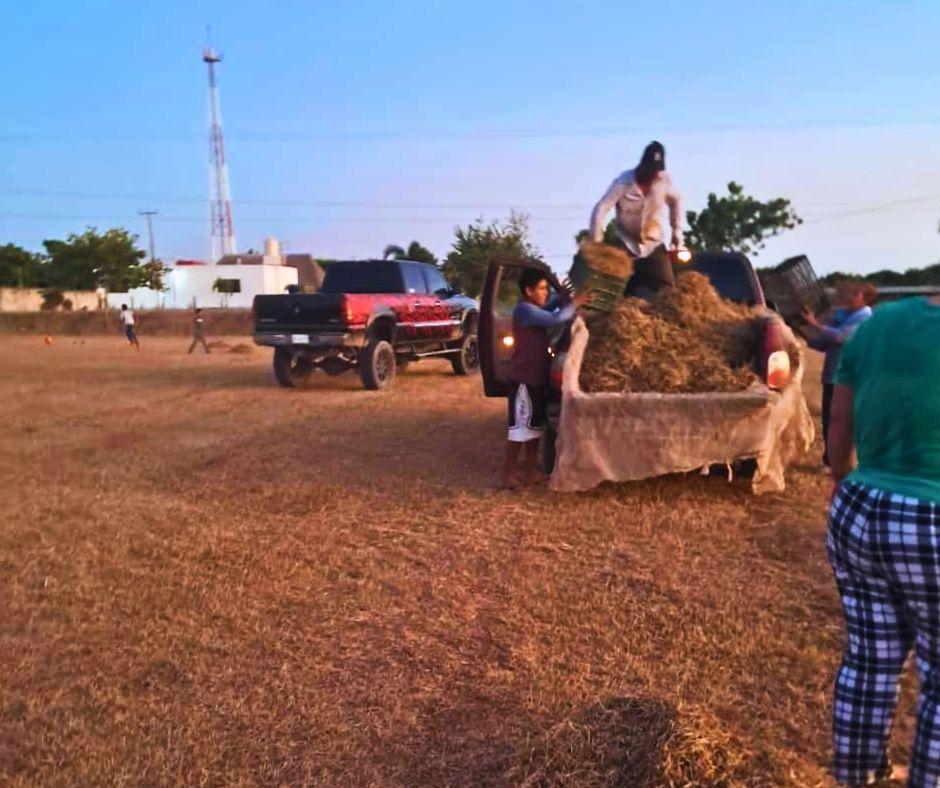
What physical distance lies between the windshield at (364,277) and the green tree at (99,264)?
44744 mm

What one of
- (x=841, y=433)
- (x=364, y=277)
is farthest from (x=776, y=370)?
(x=364, y=277)

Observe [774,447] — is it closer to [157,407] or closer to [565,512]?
[565,512]

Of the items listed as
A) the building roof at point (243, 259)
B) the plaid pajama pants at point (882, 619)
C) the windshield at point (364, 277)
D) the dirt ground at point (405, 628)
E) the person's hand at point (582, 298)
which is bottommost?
the dirt ground at point (405, 628)

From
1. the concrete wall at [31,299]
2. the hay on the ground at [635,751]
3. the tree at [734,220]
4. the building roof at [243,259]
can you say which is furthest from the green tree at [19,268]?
the hay on the ground at [635,751]

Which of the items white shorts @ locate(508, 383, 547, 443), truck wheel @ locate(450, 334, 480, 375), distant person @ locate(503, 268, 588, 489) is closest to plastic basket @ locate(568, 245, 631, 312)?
distant person @ locate(503, 268, 588, 489)

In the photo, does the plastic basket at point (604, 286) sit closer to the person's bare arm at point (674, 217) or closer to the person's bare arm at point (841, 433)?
the person's bare arm at point (674, 217)

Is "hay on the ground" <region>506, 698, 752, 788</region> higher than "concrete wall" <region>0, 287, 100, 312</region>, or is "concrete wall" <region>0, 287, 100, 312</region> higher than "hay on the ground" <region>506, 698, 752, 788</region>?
"concrete wall" <region>0, 287, 100, 312</region>

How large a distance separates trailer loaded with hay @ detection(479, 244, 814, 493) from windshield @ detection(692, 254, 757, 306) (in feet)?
4.05

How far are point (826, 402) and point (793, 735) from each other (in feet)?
13.9

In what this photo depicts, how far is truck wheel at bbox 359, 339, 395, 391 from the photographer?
1284 cm

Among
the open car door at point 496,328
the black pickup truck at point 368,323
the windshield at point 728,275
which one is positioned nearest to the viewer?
the open car door at point 496,328

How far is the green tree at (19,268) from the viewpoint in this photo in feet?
186

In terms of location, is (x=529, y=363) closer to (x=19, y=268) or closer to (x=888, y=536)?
(x=888, y=536)

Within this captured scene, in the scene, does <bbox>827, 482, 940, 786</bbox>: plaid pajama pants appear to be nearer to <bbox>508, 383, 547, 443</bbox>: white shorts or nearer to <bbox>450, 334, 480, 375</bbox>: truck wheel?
<bbox>508, 383, 547, 443</bbox>: white shorts
